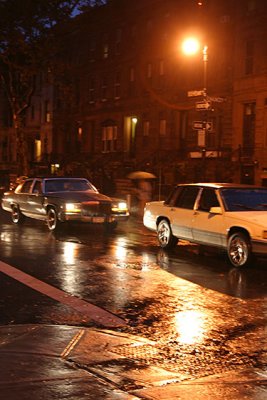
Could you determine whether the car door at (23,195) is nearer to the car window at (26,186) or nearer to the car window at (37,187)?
the car window at (26,186)

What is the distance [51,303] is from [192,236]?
5209 mm

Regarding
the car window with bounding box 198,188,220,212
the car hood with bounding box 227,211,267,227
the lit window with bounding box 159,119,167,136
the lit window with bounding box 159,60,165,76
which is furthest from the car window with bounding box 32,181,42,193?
the lit window with bounding box 159,60,165,76

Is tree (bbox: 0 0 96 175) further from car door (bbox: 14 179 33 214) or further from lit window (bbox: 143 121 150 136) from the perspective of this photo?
car door (bbox: 14 179 33 214)

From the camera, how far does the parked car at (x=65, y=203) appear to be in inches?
660

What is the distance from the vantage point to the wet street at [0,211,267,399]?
6.19m

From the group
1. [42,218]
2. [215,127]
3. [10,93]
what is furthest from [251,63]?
[42,218]

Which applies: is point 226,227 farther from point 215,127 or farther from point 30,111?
point 30,111

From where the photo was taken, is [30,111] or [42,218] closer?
[42,218]

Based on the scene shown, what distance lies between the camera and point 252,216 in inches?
442

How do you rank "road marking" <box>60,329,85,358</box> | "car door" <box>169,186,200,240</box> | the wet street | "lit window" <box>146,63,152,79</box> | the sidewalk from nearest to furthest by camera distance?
the sidewalk, "road marking" <box>60,329,85,358</box>, the wet street, "car door" <box>169,186,200,240</box>, "lit window" <box>146,63,152,79</box>

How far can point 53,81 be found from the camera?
3744 cm

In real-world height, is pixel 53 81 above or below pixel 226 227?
above

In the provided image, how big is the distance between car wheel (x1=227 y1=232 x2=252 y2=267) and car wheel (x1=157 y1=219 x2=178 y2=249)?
2.32 metres

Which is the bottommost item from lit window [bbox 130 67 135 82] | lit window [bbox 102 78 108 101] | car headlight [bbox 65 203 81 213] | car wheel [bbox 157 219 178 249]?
car wheel [bbox 157 219 178 249]
